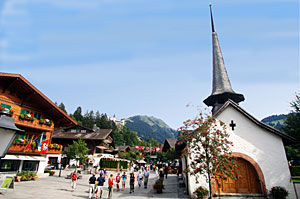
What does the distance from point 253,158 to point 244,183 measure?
6.44 feet

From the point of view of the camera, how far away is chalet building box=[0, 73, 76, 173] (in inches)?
750

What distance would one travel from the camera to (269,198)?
1202cm

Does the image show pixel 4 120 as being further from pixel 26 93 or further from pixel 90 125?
pixel 90 125

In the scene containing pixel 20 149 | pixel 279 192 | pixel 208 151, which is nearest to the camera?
pixel 208 151

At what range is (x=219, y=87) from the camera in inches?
807

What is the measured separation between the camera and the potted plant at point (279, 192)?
11656 millimetres

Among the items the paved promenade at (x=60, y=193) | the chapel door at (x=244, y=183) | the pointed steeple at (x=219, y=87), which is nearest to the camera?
the paved promenade at (x=60, y=193)

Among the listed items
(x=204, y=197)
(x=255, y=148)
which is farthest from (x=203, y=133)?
(x=255, y=148)

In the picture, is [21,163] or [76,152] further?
[76,152]

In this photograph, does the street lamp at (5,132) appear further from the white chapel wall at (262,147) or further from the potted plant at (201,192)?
the white chapel wall at (262,147)

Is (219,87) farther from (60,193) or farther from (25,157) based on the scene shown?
(25,157)

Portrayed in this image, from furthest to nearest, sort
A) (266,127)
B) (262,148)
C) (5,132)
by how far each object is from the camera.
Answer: (266,127) < (262,148) < (5,132)

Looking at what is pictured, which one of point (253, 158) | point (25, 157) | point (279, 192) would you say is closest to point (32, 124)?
point (25, 157)

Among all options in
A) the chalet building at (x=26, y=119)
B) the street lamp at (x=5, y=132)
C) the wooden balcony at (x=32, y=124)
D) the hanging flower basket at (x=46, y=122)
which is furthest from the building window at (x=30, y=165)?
the street lamp at (x=5, y=132)
